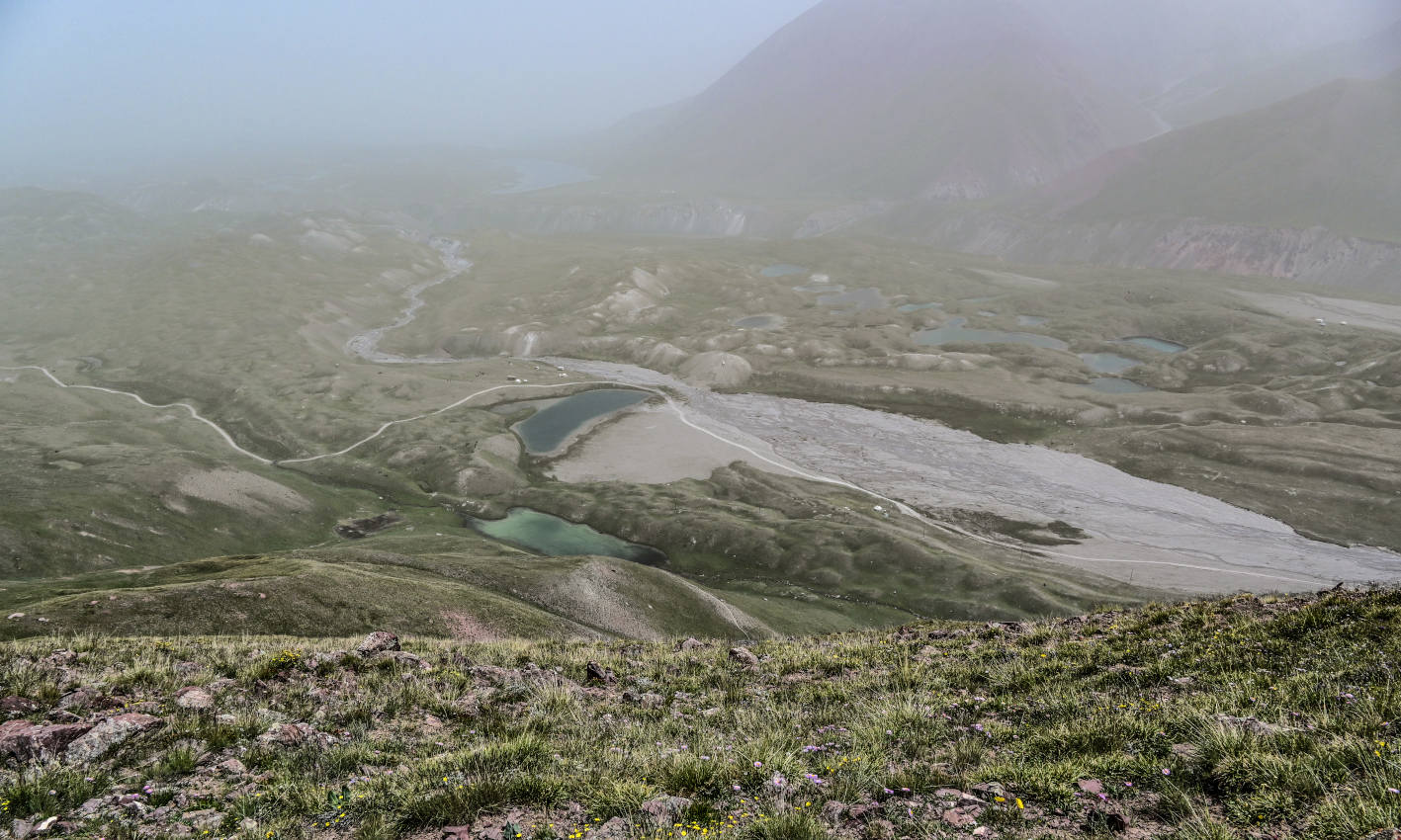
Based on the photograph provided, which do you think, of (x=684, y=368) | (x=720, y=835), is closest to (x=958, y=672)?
(x=720, y=835)

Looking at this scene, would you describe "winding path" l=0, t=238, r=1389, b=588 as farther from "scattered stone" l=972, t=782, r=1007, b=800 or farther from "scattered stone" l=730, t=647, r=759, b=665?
"scattered stone" l=972, t=782, r=1007, b=800

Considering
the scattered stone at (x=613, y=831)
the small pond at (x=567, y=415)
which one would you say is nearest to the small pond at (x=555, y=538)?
the small pond at (x=567, y=415)

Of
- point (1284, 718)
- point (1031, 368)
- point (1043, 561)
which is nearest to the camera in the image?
point (1284, 718)

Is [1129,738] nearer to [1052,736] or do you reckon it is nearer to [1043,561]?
[1052,736]

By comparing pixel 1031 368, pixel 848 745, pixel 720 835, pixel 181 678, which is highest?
pixel 720 835

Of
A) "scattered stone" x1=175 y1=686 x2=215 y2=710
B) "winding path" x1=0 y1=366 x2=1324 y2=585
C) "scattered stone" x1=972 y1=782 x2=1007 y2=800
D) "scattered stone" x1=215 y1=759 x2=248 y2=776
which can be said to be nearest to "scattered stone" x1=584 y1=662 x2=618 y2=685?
"scattered stone" x1=175 y1=686 x2=215 y2=710

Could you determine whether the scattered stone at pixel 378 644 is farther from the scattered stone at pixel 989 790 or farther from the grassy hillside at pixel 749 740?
the scattered stone at pixel 989 790
